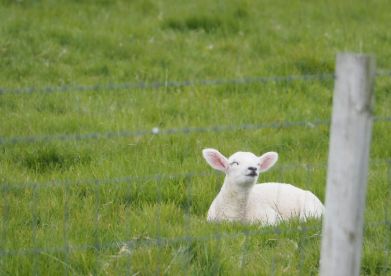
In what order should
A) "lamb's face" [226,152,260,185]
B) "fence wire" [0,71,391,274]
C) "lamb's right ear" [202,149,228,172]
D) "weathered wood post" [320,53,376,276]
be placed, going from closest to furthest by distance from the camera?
"weathered wood post" [320,53,376,276], "fence wire" [0,71,391,274], "lamb's face" [226,152,260,185], "lamb's right ear" [202,149,228,172]

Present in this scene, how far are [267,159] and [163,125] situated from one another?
1.95 metres

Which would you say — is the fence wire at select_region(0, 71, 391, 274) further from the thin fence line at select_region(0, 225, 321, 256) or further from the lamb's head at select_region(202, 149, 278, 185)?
the lamb's head at select_region(202, 149, 278, 185)

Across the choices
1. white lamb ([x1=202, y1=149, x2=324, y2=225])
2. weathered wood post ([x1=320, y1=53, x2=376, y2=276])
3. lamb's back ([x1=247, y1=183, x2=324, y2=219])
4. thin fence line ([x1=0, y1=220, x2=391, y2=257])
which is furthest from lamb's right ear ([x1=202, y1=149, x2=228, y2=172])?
weathered wood post ([x1=320, y1=53, x2=376, y2=276])

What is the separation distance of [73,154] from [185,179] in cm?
105

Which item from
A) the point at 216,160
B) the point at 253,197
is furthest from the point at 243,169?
the point at 253,197

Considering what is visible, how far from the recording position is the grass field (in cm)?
479

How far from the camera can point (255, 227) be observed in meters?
5.28

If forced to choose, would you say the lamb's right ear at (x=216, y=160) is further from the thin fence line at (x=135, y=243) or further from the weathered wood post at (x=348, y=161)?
the weathered wood post at (x=348, y=161)

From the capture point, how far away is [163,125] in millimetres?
7250

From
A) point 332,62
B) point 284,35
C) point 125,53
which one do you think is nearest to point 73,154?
point 125,53

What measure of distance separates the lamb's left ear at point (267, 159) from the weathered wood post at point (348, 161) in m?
1.83

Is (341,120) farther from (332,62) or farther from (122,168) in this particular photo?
(332,62)

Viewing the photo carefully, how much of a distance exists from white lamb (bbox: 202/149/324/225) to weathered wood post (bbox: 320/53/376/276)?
1724 millimetres

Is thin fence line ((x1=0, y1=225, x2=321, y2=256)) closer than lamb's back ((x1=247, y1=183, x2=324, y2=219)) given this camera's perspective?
Answer: Yes
